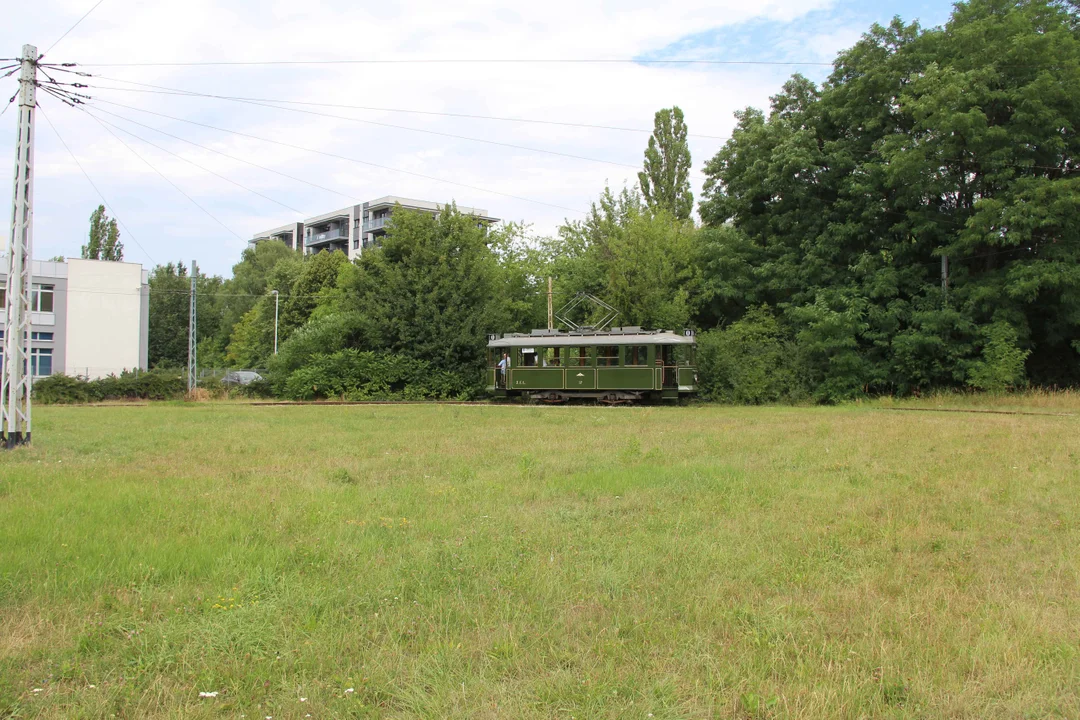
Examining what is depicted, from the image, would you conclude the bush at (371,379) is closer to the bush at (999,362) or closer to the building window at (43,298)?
the bush at (999,362)

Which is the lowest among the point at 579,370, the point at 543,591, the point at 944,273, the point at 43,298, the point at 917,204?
the point at 543,591

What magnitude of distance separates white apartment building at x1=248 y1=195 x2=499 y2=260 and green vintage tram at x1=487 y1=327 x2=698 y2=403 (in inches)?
1835

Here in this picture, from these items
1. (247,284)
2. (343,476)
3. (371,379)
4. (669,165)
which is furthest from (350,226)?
(343,476)

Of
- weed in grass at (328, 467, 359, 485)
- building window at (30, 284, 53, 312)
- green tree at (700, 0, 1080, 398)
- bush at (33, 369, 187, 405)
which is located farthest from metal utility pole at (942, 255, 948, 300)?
building window at (30, 284, 53, 312)

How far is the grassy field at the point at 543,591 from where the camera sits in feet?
12.3

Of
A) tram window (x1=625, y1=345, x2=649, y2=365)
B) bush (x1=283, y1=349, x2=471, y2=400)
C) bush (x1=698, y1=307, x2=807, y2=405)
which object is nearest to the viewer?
tram window (x1=625, y1=345, x2=649, y2=365)

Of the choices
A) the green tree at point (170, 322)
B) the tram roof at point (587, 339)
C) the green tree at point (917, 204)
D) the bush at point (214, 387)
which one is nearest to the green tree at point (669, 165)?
the green tree at point (917, 204)

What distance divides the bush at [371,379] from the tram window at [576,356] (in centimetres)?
764

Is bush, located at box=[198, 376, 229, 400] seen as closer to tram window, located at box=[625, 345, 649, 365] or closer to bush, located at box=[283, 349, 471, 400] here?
bush, located at box=[283, 349, 471, 400]

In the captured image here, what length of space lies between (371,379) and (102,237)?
46612 millimetres

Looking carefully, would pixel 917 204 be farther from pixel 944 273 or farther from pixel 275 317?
pixel 275 317

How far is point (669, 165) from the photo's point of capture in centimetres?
4966

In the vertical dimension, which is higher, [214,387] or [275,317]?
[275,317]

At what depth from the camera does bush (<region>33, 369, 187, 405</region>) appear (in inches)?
1374
